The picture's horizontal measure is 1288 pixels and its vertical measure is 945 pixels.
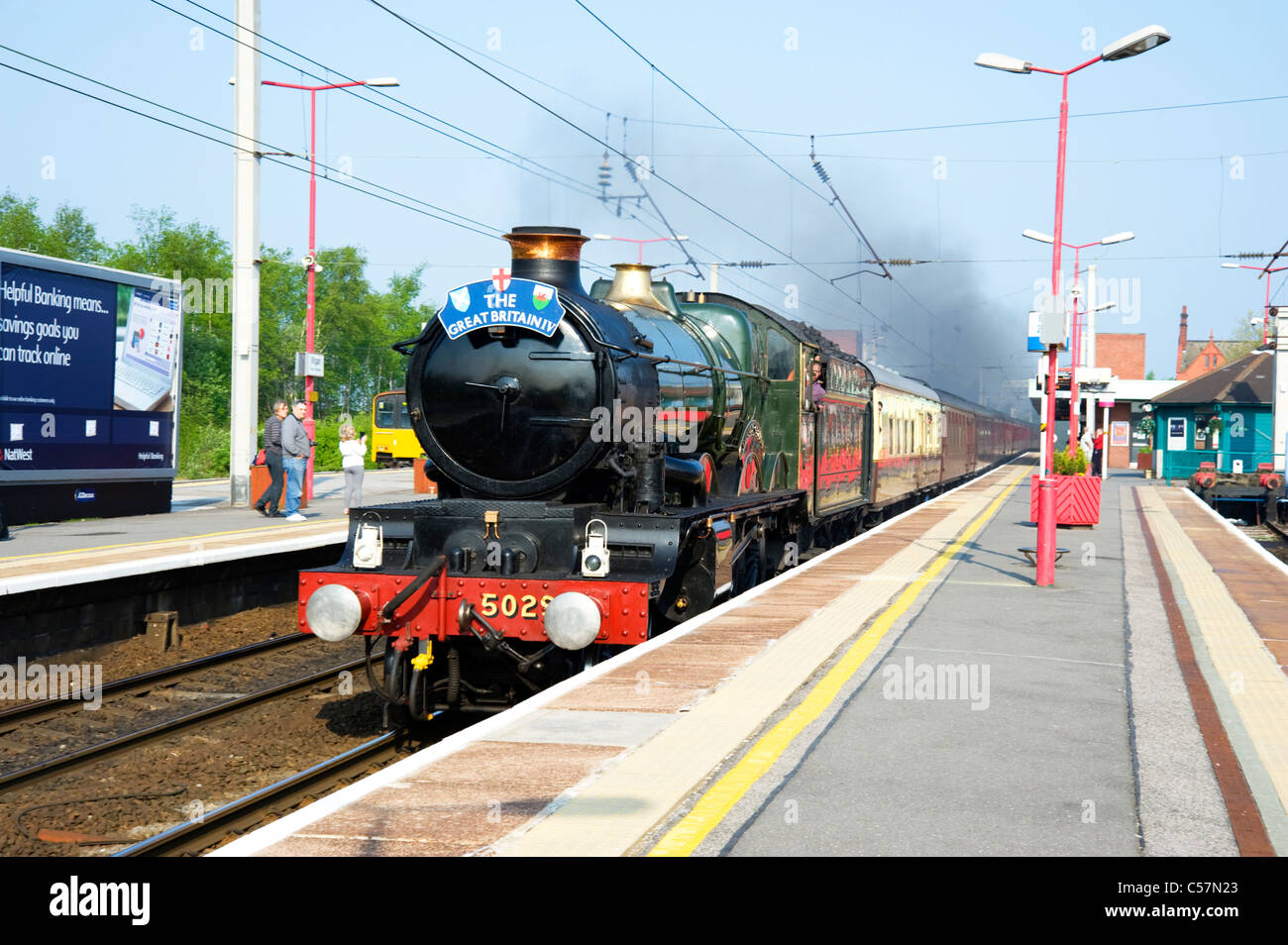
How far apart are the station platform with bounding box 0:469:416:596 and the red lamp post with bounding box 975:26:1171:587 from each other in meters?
8.19

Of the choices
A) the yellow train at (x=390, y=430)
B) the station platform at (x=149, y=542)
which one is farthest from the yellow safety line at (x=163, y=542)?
the yellow train at (x=390, y=430)

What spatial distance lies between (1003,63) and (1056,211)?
1903mm

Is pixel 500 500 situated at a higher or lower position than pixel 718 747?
higher

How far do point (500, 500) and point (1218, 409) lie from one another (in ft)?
120

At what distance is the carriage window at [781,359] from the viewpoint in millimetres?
13234

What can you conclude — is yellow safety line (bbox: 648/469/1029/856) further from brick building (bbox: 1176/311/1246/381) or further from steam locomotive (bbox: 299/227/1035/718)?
brick building (bbox: 1176/311/1246/381)

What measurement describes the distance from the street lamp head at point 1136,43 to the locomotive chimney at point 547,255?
7.76m

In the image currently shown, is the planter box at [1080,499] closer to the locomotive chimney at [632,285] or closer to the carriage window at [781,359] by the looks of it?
the carriage window at [781,359]

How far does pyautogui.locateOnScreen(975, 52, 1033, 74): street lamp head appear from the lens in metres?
14.3

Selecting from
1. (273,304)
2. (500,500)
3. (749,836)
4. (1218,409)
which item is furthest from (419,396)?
(273,304)

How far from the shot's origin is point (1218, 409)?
1540 inches
